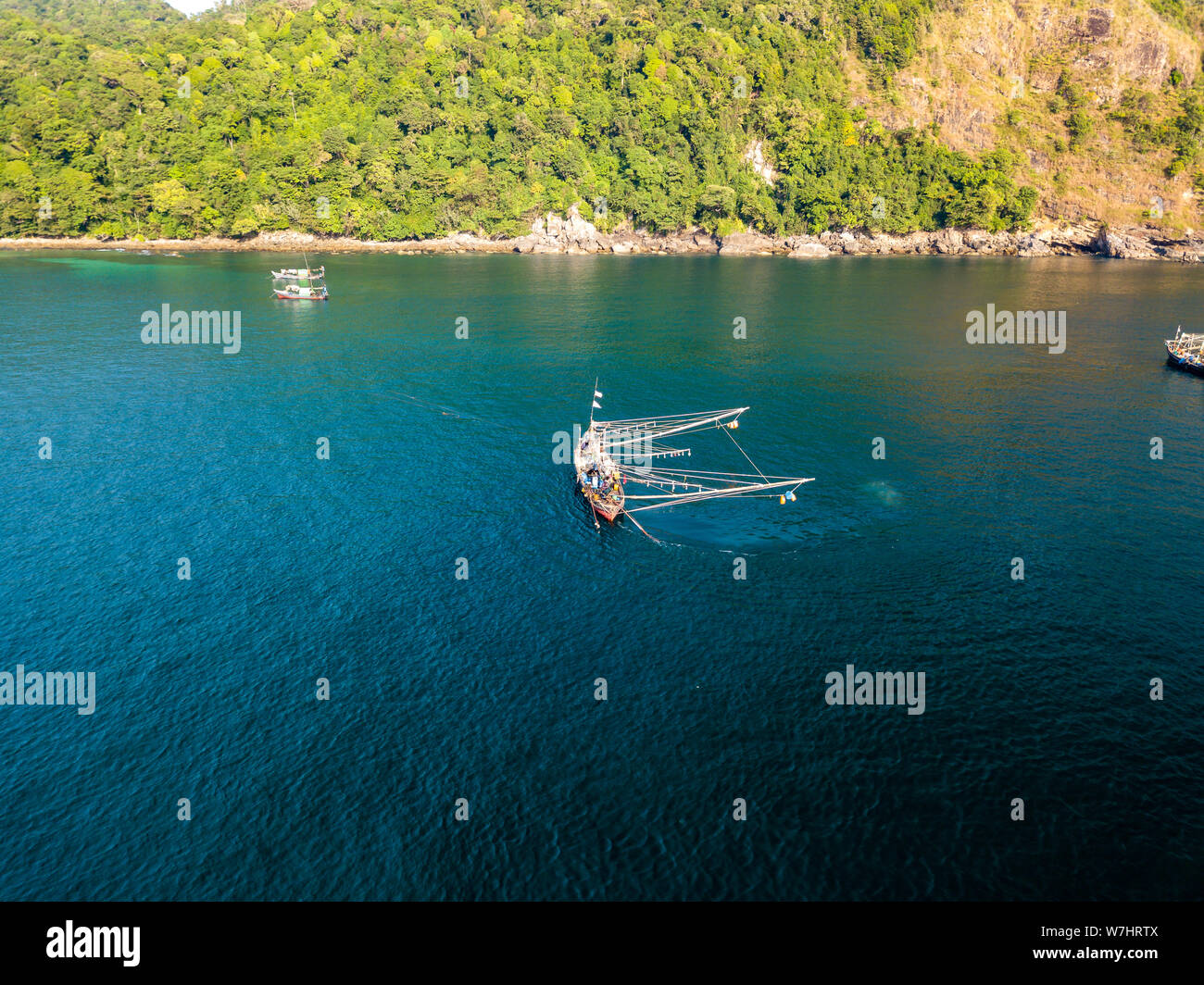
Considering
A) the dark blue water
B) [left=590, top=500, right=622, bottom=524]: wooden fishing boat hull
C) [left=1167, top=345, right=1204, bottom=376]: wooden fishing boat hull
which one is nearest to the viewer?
the dark blue water

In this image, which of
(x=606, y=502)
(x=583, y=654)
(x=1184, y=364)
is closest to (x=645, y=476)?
(x=606, y=502)

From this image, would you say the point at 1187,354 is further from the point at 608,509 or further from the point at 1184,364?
the point at 608,509

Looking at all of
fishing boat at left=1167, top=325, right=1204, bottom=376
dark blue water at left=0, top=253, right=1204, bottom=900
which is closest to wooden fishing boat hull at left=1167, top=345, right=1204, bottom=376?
fishing boat at left=1167, top=325, right=1204, bottom=376

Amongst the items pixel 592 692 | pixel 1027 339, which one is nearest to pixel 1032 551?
pixel 592 692

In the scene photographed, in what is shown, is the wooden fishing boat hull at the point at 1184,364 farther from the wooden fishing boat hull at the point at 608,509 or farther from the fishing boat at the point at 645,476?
the wooden fishing boat hull at the point at 608,509

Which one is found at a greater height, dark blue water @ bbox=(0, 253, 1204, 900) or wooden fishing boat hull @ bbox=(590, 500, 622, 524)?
wooden fishing boat hull @ bbox=(590, 500, 622, 524)

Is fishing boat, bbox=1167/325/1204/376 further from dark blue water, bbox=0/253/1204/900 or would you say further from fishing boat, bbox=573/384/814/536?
fishing boat, bbox=573/384/814/536
